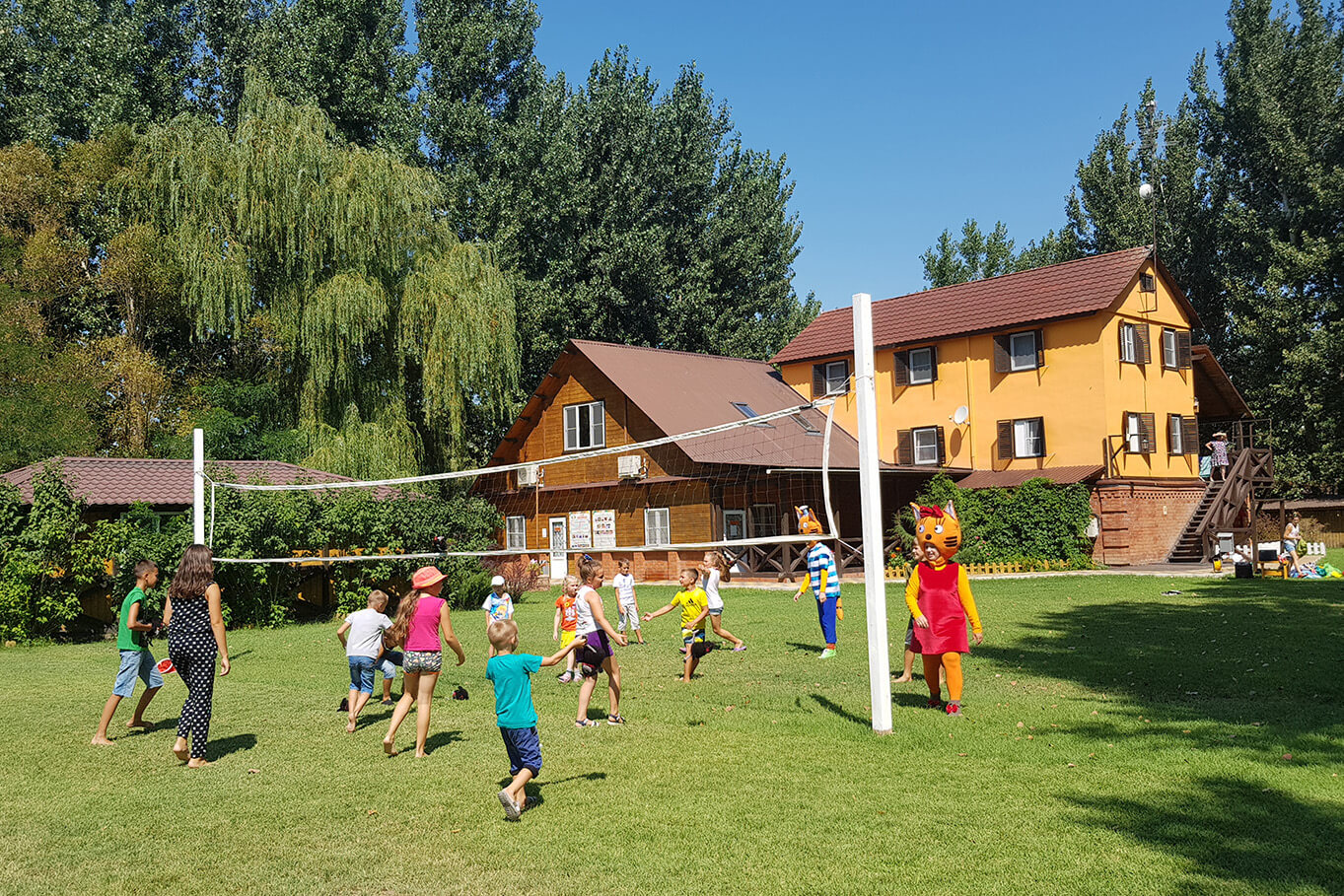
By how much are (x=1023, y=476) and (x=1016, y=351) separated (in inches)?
183

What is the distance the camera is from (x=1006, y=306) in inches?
1436

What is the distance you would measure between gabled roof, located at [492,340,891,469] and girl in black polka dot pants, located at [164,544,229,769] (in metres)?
21.3

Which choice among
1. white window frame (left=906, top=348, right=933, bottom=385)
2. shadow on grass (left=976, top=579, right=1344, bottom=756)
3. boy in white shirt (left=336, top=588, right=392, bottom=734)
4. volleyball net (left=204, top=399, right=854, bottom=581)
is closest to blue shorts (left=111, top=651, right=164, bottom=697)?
boy in white shirt (left=336, top=588, right=392, bottom=734)

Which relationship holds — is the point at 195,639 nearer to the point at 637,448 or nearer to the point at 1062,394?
the point at 637,448

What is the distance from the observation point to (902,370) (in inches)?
1531

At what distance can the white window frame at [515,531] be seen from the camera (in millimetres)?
37781

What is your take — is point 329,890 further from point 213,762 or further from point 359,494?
point 359,494

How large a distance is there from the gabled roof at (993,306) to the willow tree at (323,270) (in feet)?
42.4

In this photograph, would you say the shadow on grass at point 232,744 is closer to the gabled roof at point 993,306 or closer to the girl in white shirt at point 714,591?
the girl in white shirt at point 714,591

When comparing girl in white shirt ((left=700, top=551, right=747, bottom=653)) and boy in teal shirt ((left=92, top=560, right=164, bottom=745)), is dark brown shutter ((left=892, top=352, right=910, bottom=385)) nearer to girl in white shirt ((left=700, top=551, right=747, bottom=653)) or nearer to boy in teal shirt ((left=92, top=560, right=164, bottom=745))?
girl in white shirt ((left=700, top=551, right=747, bottom=653))

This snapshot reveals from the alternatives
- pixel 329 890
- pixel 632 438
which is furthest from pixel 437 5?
pixel 329 890

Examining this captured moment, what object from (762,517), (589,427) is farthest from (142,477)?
(762,517)

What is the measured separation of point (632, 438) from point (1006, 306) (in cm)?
1423

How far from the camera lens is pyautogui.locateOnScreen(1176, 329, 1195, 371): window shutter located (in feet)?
123
